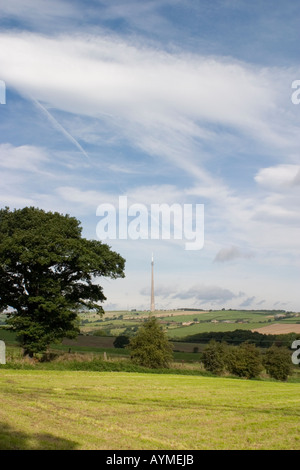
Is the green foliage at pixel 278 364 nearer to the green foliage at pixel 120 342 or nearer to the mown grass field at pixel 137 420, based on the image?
the green foliage at pixel 120 342

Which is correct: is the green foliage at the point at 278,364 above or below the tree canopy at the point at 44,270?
below

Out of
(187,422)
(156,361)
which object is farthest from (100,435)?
(156,361)

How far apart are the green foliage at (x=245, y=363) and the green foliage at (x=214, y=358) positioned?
1.07 m

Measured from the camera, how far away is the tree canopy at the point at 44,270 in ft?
112

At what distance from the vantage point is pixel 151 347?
40.4 metres

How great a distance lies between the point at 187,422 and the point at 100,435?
3.19 metres

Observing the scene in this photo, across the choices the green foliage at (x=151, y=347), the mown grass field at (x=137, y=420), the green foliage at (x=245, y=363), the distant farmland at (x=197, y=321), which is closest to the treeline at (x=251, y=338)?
the distant farmland at (x=197, y=321)

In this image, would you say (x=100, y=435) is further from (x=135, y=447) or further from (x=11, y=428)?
(x=11, y=428)

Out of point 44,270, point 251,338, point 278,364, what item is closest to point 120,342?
point 278,364

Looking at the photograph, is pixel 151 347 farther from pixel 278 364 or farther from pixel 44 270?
pixel 278 364

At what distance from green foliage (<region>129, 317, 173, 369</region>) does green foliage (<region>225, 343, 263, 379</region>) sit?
29.3 ft

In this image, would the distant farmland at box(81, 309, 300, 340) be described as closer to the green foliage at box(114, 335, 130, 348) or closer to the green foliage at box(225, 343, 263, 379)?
the green foliage at box(114, 335, 130, 348)

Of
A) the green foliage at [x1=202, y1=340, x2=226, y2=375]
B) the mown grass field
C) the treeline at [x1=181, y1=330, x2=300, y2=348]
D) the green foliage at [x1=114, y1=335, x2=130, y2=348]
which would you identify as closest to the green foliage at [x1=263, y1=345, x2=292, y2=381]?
the green foliage at [x1=202, y1=340, x2=226, y2=375]

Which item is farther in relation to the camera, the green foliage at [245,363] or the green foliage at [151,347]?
the green foliage at [245,363]
